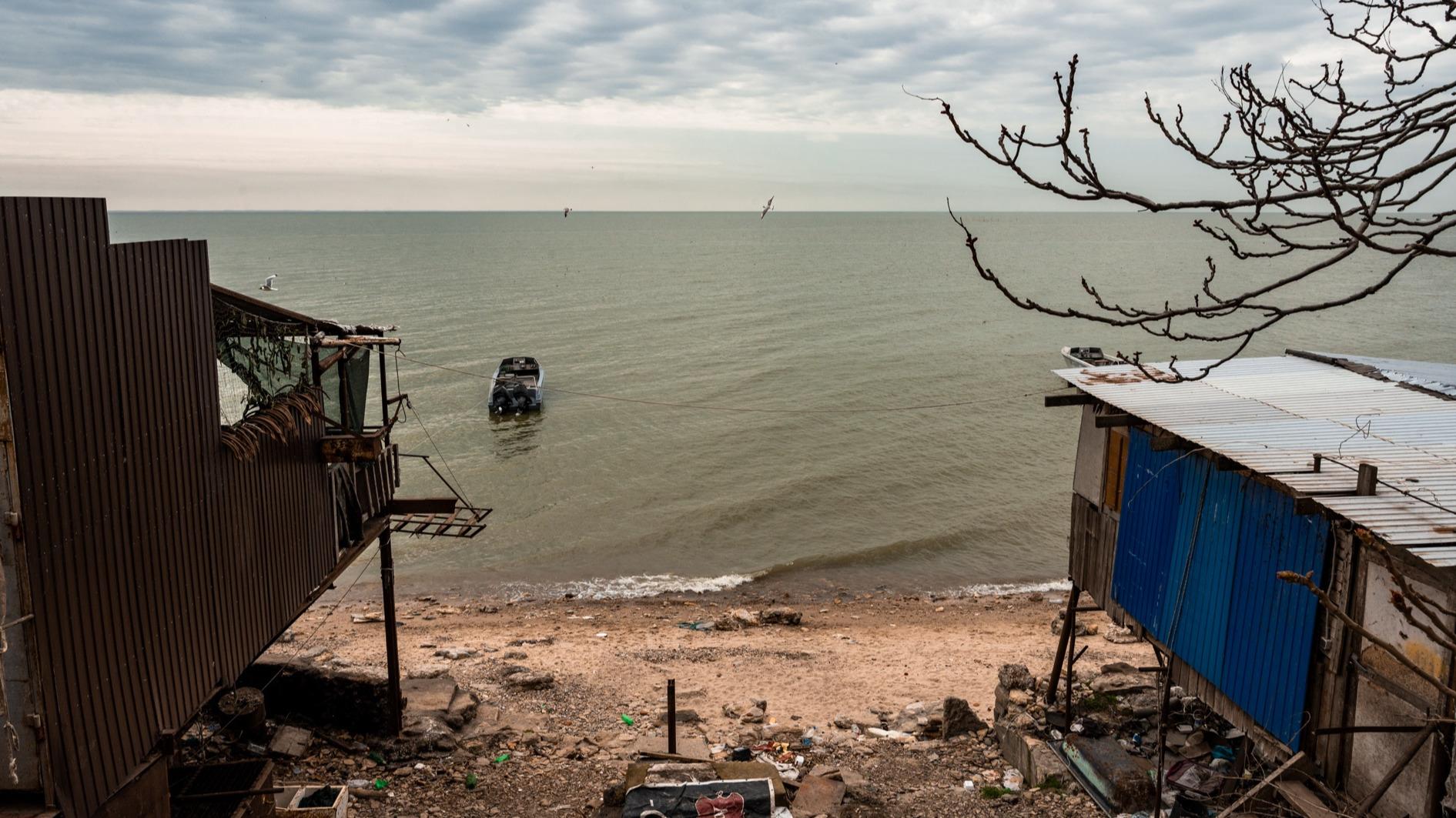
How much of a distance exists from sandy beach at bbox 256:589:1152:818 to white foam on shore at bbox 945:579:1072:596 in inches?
15.6

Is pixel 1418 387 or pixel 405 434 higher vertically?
pixel 1418 387

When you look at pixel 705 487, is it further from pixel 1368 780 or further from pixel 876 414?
pixel 1368 780

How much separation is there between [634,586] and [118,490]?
2035 cm

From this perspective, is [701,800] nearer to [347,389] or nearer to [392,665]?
[392,665]

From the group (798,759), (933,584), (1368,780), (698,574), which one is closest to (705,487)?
(698,574)

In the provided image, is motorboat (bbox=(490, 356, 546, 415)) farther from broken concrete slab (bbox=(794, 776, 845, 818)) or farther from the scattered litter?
the scattered litter

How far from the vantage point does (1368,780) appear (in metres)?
8.95

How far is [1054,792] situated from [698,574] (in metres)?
16.7

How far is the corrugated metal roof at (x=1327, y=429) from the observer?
8.42m

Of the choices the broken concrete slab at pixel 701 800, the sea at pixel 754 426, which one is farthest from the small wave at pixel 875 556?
the broken concrete slab at pixel 701 800

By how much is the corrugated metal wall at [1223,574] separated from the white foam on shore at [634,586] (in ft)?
50.8

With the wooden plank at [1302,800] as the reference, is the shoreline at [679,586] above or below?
below

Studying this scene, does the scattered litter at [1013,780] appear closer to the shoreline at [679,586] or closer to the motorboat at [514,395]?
the shoreline at [679,586]

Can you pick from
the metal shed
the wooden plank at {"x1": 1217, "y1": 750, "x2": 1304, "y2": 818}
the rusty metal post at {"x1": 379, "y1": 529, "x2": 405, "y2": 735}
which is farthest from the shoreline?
the wooden plank at {"x1": 1217, "y1": 750, "x2": 1304, "y2": 818}
